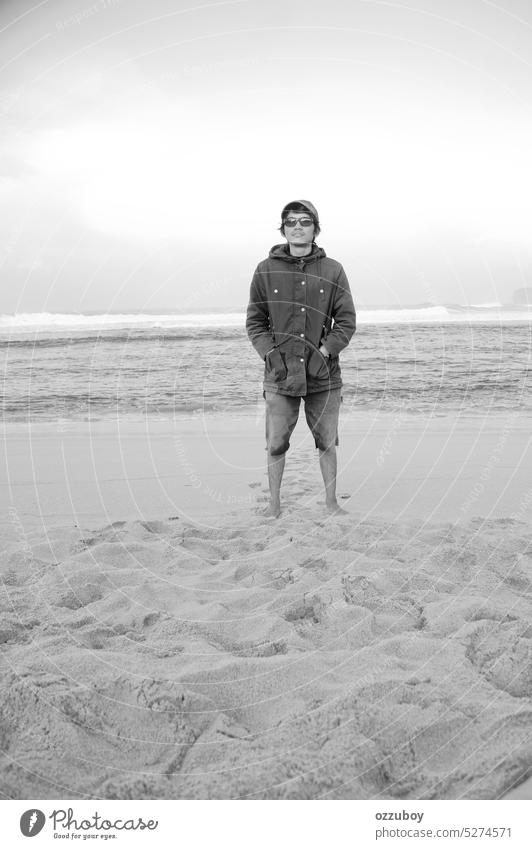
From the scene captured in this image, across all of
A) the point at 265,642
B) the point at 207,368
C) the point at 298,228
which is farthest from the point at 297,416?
the point at 207,368

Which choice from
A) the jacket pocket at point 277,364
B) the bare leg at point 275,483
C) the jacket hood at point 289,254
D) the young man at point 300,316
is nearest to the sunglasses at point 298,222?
the young man at point 300,316

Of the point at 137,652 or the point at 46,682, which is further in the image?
the point at 137,652

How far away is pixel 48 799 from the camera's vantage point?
9.05ft

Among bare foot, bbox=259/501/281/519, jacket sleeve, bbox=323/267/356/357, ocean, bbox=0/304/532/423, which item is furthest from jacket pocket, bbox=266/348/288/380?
ocean, bbox=0/304/532/423

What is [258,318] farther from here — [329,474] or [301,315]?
[329,474]

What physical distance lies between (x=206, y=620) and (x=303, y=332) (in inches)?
112

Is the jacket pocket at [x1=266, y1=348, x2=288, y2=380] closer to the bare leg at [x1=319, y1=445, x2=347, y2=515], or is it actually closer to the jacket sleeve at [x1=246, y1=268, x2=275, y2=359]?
the jacket sleeve at [x1=246, y1=268, x2=275, y2=359]

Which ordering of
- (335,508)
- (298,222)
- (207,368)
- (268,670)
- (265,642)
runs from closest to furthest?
1. (268,670)
2. (265,642)
3. (298,222)
4. (335,508)
5. (207,368)

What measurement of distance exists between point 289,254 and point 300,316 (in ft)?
1.88

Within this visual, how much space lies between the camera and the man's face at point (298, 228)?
5961 millimetres

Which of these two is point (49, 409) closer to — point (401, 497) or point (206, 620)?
point (401, 497)

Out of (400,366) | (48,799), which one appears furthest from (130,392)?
(48,799)

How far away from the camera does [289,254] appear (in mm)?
6172
